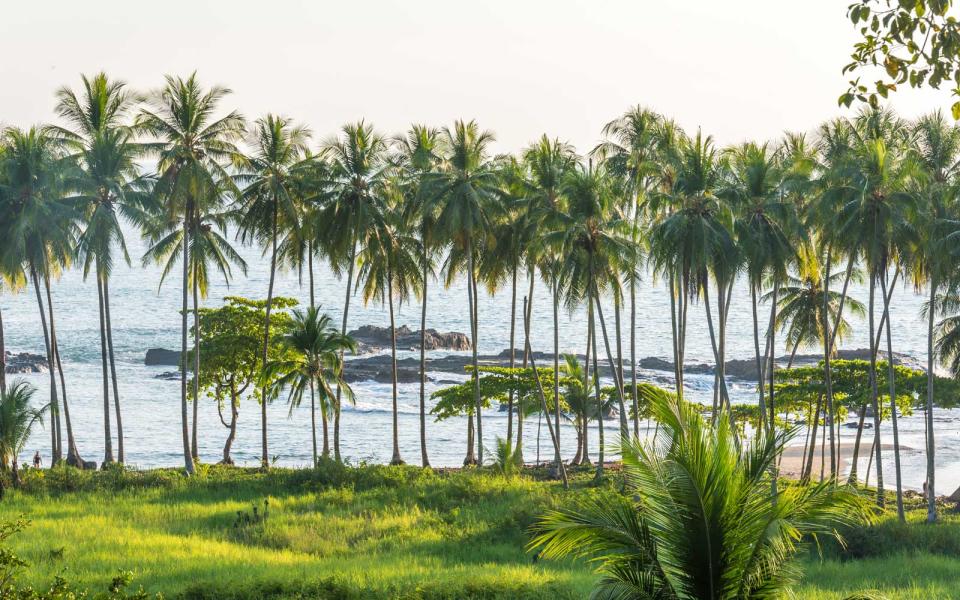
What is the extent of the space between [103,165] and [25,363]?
221 feet

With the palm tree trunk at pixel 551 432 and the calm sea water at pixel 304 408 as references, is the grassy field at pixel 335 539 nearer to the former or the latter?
the palm tree trunk at pixel 551 432

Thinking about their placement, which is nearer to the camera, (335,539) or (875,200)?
(335,539)

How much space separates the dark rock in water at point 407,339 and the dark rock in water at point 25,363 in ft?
103

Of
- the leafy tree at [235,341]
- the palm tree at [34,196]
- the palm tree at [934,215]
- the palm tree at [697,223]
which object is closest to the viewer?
the palm tree at [934,215]

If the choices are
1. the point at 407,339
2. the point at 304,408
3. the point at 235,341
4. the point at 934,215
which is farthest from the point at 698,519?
the point at 407,339

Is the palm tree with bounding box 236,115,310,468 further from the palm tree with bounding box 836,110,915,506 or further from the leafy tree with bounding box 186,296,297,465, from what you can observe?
the palm tree with bounding box 836,110,915,506

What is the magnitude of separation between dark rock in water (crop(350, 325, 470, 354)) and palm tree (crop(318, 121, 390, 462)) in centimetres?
6167

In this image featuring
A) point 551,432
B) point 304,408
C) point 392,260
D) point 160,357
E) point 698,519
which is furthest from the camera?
point 160,357

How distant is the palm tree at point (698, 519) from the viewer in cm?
1092

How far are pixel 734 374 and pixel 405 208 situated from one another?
5782cm

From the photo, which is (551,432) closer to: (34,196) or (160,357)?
(34,196)

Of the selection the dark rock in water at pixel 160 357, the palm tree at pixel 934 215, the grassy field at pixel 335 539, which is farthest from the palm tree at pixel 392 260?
the dark rock in water at pixel 160 357

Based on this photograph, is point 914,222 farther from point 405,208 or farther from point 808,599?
point 405,208

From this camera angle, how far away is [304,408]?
84.4 m
